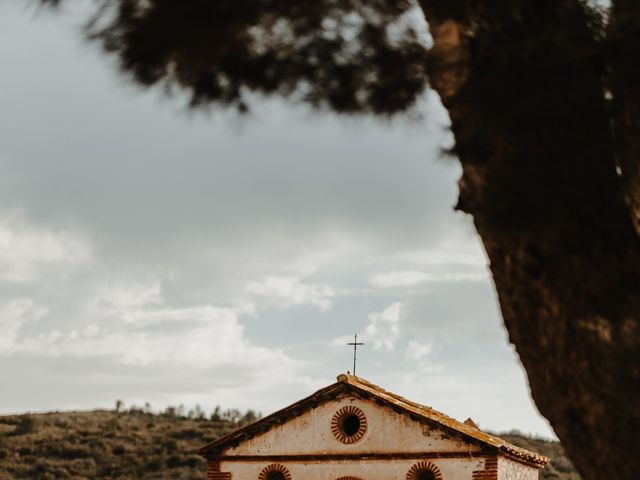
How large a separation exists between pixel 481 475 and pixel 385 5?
16.7m

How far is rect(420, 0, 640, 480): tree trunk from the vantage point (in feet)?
19.2

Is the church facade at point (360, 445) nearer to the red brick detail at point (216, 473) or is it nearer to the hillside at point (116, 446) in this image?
the red brick detail at point (216, 473)

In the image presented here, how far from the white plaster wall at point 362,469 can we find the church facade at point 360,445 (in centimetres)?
2

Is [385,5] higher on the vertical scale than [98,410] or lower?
lower

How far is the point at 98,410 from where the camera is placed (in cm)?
6700

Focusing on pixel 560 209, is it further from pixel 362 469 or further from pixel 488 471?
pixel 362 469

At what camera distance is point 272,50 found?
644 cm

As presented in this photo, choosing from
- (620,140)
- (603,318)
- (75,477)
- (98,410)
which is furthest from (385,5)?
(98,410)

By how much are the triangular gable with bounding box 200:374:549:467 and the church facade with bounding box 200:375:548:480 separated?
0.9 inches

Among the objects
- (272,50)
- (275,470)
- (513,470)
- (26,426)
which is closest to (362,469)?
(275,470)

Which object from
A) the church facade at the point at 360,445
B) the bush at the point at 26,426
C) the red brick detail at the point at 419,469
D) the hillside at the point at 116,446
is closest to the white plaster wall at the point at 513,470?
the church facade at the point at 360,445

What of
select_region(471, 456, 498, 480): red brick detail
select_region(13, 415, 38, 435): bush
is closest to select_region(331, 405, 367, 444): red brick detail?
select_region(471, 456, 498, 480): red brick detail

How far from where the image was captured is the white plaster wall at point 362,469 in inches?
863

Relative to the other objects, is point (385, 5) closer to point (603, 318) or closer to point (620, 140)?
point (620, 140)
